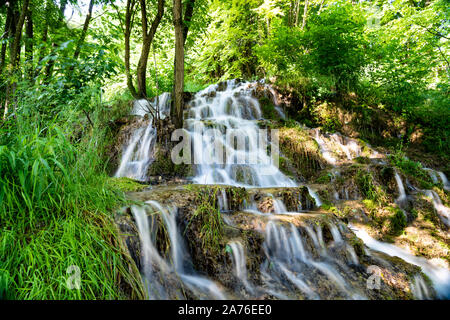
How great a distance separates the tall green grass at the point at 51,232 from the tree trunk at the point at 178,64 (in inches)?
131

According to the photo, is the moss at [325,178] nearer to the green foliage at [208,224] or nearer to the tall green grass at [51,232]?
the green foliage at [208,224]

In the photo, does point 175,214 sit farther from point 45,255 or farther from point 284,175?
point 284,175

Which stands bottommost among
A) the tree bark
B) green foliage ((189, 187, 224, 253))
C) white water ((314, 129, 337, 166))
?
green foliage ((189, 187, 224, 253))

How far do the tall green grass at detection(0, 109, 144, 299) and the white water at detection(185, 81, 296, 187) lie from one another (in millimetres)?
3003

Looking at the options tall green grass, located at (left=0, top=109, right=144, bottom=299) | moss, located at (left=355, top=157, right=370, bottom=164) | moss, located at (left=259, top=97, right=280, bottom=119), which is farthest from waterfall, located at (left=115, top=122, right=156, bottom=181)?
moss, located at (left=355, top=157, right=370, bottom=164)

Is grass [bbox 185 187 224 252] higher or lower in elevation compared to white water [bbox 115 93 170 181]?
lower

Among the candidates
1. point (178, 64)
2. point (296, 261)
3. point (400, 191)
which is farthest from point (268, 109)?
point (296, 261)

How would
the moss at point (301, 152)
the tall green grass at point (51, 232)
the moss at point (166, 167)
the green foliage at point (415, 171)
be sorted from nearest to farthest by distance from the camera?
1. the tall green grass at point (51, 232)
2. the green foliage at point (415, 171)
3. the moss at point (166, 167)
4. the moss at point (301, 152)

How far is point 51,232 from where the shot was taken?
5.11 feet

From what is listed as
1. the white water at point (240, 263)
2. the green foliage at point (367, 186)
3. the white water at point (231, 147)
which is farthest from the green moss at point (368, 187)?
the white water at point (240, 263)

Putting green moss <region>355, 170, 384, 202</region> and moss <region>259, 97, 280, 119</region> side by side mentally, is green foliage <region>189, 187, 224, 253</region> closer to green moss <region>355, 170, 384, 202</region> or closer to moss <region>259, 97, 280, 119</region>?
green moss <region>355, 170, 384, 202</region>

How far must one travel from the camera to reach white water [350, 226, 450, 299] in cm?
269

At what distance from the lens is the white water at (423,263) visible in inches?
106
